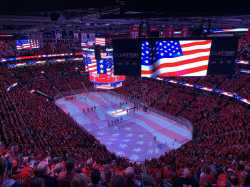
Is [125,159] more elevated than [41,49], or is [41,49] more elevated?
[41,49]

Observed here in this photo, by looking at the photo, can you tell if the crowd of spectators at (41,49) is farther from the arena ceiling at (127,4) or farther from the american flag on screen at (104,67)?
the arena ceiling at (127,4)

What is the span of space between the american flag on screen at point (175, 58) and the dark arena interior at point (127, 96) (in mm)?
35

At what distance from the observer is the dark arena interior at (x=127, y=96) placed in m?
5.46

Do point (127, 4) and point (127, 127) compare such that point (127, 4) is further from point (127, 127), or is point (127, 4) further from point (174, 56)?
point (127, 127)

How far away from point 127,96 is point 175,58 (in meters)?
27.0

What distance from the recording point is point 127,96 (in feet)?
118

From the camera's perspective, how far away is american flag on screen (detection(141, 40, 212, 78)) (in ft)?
28.1

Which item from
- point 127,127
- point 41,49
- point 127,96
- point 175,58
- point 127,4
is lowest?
point 127,127

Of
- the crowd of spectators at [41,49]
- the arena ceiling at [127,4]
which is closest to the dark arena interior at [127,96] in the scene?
the arena ceiling at [127,4]

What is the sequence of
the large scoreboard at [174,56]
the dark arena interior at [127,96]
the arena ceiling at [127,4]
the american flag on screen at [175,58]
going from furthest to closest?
the american flag on screen at [175,58], the large scoreboard at [174,56], the dark arena interior at [127,96], the arena ceiling at [127,4]

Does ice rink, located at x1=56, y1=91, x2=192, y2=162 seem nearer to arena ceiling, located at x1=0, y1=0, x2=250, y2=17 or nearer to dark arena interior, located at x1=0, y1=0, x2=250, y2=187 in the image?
dark arena interior, located at x1=0, y1=0, x2=250, y2=187

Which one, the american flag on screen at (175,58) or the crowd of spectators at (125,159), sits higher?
the american flag on screen at (175,58)

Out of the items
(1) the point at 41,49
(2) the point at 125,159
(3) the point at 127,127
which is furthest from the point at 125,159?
(1) the point at 41,49

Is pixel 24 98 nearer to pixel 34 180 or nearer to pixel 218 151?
pixel 218 151
